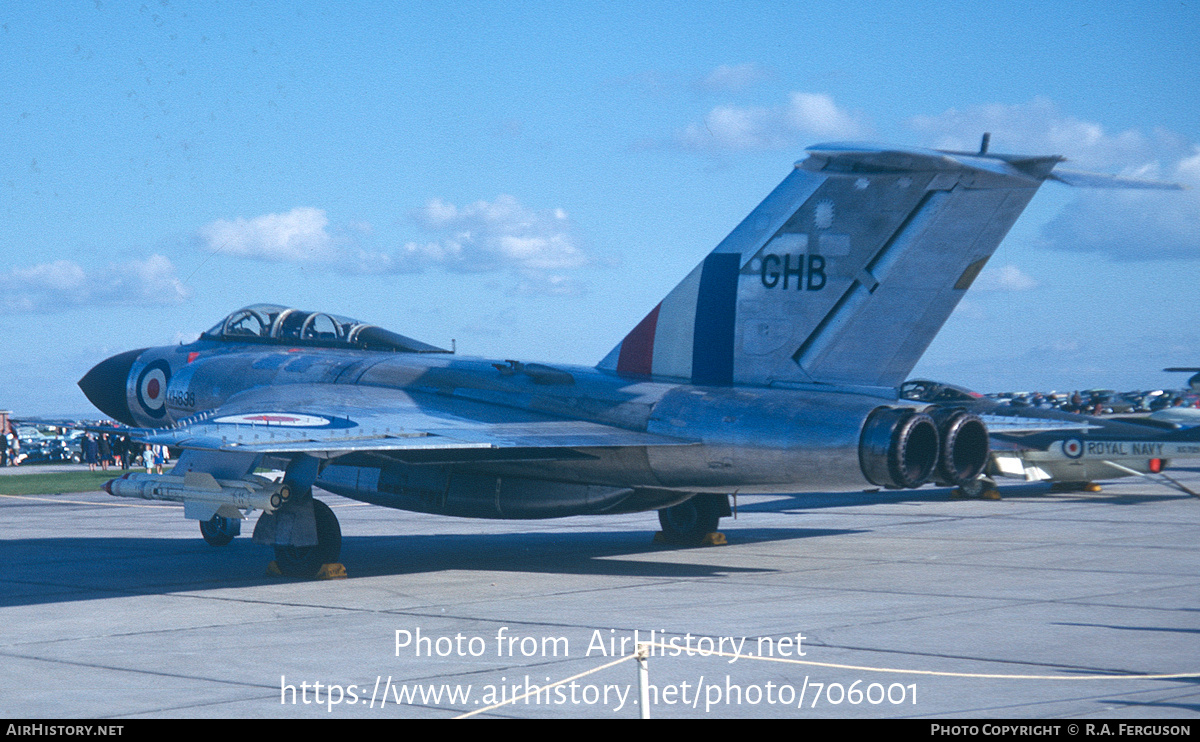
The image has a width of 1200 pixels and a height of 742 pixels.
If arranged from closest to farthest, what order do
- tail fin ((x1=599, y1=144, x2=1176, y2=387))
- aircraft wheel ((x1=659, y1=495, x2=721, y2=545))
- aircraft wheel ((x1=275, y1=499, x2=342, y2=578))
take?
tail fin ((x1=599, y1=144, x2=1176, y2=387)) → aircraft wheel ((x1=275, y1=499, x2=342, y2=578)) → aircraft wheel ((x1=659, y1=495, x2=721, y2=545))

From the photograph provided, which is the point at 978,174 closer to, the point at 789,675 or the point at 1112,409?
the point at 789,675

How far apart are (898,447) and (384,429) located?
5.26 m

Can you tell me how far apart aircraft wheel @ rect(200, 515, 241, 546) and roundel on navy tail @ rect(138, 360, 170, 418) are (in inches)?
71.1

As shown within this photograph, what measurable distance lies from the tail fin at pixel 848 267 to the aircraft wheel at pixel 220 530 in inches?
287

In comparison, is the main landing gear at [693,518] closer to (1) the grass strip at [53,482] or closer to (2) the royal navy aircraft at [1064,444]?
(2) the royal navy aircraft at [1064,444]

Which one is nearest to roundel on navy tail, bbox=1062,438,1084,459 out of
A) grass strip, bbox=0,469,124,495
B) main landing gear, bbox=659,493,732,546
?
main landing gear, bbox=659,493,732,546

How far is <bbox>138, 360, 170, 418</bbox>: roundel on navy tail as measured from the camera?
17844mm

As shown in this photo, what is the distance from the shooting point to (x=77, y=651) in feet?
30.8

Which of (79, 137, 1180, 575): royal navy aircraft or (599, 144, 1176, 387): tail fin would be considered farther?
(599, 144, 1176, 387): tail fin

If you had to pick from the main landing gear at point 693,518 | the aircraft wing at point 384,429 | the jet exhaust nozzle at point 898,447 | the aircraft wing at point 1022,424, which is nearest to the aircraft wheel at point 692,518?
the main landing gear at point 693,518

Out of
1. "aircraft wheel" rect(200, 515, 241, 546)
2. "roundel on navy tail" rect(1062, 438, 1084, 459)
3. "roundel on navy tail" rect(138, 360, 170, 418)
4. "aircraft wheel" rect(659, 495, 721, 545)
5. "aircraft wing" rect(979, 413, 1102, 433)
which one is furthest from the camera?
"roundel on navy tail" rect(1062, 438, 1084, 459)

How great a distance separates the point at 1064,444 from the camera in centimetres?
2445

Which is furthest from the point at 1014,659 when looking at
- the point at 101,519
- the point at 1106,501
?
the point at 101,519

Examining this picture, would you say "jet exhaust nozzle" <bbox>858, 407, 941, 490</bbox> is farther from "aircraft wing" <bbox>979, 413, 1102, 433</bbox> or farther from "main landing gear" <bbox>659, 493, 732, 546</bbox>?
"aircraft wing" <bbox>979, 413, 1102, 433</bbox>
